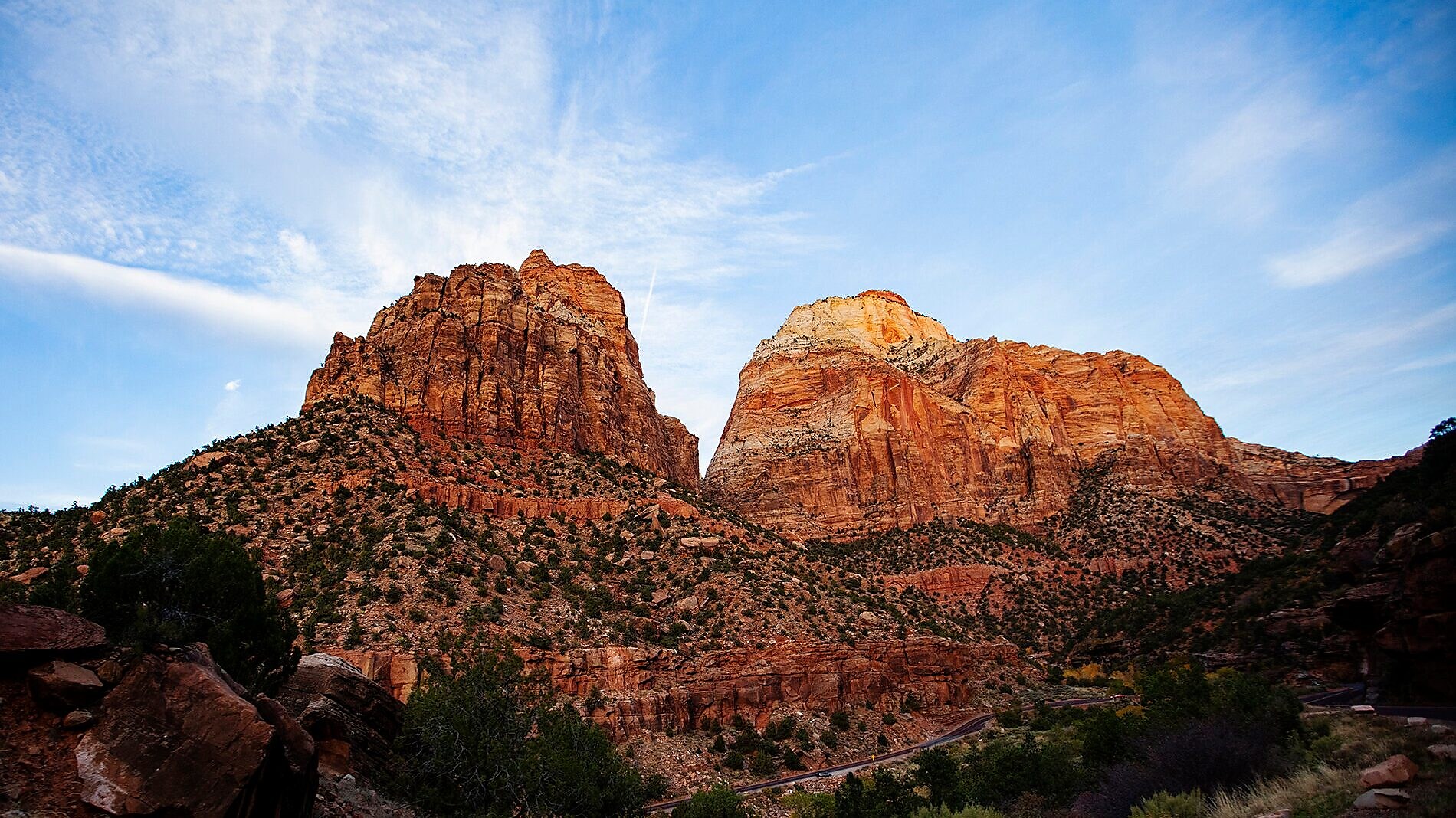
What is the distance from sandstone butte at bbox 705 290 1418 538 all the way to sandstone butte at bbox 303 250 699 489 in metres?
27.8

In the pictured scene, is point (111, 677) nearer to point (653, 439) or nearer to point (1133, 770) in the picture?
point (1133, 770)

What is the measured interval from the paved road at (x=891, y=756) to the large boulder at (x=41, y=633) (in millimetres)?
20674

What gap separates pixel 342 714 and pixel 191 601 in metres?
4.51

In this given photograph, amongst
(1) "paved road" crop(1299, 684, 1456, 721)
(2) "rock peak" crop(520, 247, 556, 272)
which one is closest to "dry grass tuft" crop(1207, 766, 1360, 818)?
(1) "paved road" crop(1299, 684, 1456, 721)

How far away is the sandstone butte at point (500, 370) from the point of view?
53344mm

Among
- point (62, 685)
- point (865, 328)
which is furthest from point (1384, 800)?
point (865, 328)

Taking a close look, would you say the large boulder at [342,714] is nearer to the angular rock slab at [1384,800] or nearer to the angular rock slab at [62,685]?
the angular rock slab at [62,685]

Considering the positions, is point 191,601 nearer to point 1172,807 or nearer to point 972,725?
point 1172,807

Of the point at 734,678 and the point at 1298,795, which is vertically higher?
the point at 734,678

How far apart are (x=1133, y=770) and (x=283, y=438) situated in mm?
46687

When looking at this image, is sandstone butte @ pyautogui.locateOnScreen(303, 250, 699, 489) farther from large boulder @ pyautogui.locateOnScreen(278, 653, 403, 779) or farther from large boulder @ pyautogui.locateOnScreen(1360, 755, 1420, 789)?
large boulder @ pyautogui.locateOnScreen(1360, 755, 1420, 789)

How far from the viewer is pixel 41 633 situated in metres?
10.3

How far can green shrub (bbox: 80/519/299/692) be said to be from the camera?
13211 millimetres

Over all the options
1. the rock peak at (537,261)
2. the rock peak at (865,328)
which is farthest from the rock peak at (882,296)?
the rock peak at (537,261)
